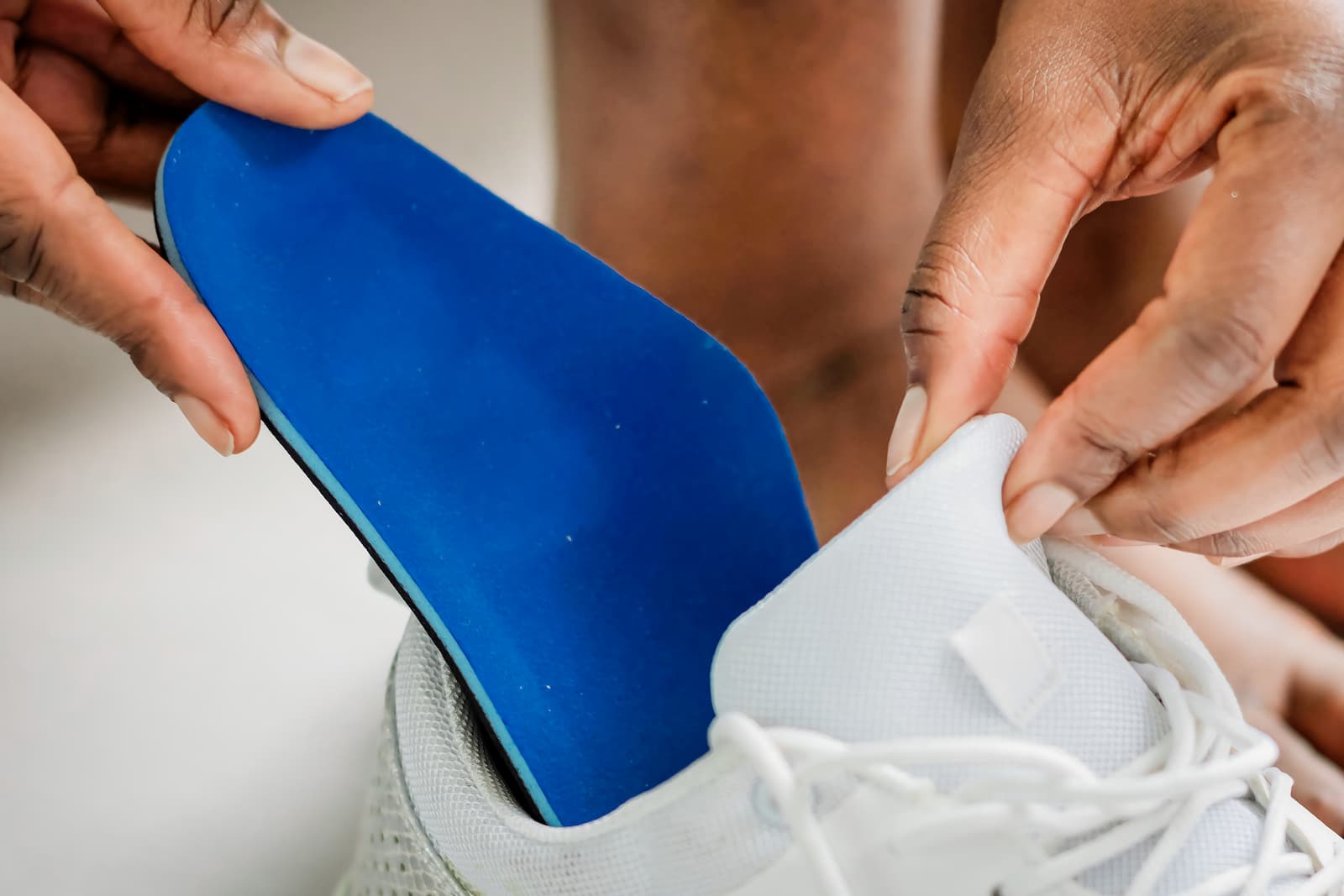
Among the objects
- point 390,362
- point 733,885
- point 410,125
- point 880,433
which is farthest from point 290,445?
point 410,125

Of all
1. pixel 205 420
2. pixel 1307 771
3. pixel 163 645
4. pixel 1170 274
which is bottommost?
pixel 163 645

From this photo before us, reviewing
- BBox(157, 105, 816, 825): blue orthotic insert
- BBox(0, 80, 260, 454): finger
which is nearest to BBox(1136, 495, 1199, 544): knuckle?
BBox(157, 105, 816, 825): blue orthotic insert

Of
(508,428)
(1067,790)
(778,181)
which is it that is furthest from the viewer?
(778,181)

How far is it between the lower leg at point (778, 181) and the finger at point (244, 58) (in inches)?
8.6

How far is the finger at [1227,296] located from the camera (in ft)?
0.92

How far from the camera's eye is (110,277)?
0.33m

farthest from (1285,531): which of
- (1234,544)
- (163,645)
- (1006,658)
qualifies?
(163,645)

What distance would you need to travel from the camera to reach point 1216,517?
31 centimetres

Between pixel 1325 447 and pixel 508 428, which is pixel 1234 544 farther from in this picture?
pixel 508 428

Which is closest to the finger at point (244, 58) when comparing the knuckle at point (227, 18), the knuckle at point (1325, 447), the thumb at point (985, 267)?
the knuckle at point (227, 18)

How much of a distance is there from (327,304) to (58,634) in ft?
1.14

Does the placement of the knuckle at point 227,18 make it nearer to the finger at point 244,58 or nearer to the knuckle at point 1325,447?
the finger at point 244,58

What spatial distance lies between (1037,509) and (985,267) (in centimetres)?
7

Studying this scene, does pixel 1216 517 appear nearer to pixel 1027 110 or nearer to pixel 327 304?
pixel 1027 110
